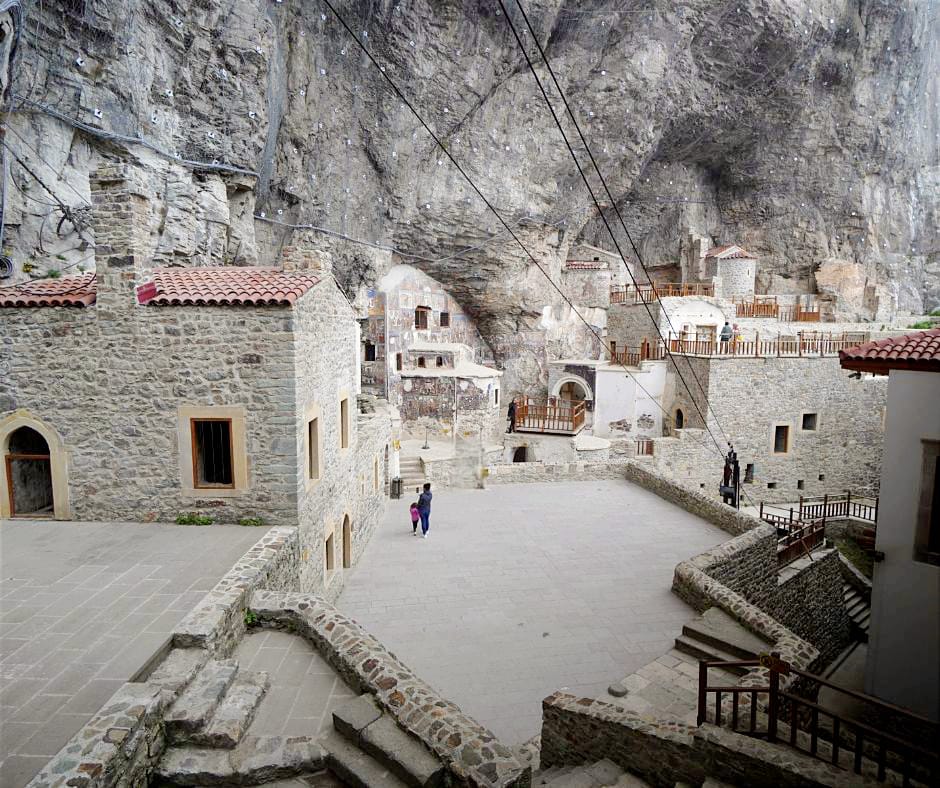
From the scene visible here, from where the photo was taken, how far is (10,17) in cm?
1104

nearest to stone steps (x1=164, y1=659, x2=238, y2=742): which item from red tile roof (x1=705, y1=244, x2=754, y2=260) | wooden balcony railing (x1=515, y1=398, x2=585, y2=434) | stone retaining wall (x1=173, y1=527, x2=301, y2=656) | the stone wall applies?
stone retaining wall (x1=173, y1=527, x2=301, y2=656)

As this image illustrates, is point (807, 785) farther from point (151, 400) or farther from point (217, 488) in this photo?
point (151, 400)

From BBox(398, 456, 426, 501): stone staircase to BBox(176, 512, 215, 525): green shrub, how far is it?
8467 mm

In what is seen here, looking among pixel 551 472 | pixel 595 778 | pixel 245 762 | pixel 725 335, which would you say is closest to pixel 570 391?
pixel 725 335

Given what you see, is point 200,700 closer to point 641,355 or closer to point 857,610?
point 857,610

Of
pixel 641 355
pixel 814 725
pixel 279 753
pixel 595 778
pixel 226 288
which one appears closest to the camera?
pixel 279 753

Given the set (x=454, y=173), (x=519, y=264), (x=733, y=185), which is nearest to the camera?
(x=454, y=173)

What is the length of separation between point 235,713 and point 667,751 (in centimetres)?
423

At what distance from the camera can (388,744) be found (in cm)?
473

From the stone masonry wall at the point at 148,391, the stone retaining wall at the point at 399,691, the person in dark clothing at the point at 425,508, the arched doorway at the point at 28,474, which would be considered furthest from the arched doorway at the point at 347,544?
the arched doorway at the point at 28,474

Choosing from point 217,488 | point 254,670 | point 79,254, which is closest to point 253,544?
point 217,488

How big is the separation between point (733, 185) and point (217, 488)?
40.4 m

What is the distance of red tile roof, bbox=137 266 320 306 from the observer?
7699mm

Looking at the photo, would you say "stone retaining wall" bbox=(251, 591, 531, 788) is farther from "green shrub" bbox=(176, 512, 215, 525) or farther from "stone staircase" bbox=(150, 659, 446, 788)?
"green shrub" bbox=(176, 512, 215, 525)
